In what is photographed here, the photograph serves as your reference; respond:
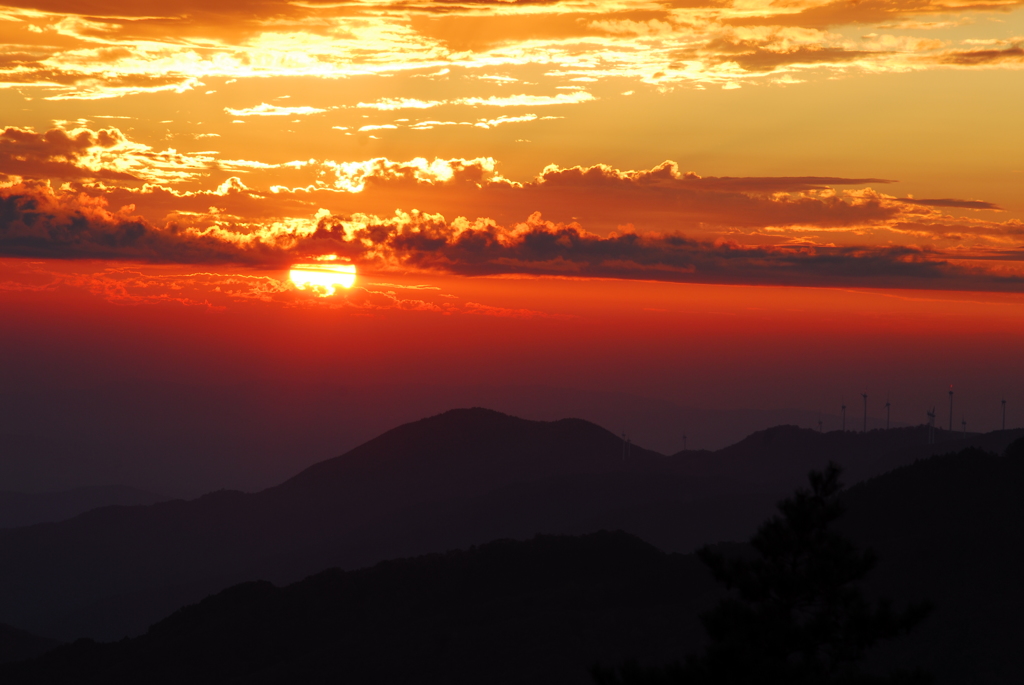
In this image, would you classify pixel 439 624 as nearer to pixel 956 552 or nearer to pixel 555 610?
pixel 555 610

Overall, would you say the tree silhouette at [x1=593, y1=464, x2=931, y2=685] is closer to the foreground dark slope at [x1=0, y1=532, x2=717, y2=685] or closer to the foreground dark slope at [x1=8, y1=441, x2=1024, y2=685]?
the foreground dark slope at [x1=8, y1=441, x2=1024, y2=685]

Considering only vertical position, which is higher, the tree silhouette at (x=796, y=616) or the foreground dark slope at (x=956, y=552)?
the tree silhouette at (x=796, y=616)

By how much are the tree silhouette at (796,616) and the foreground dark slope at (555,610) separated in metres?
76.8

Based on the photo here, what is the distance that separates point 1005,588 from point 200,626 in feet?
424

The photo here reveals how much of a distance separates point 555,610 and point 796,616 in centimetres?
11448

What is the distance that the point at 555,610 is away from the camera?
150m

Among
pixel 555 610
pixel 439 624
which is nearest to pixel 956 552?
pixel 555 610

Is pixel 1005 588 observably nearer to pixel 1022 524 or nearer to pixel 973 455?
pixel 1022 524

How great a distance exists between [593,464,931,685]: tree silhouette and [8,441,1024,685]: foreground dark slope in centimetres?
7682

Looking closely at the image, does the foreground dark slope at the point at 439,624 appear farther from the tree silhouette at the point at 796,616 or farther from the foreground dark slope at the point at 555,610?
the tree silhouette at the point at 796,616

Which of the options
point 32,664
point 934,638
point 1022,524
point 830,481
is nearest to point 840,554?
point 830,481

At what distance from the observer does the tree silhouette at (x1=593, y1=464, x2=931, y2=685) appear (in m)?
38.3

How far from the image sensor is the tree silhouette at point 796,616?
38.3 meters

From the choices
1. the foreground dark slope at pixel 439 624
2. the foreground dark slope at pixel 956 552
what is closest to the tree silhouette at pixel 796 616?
the foreground dark slope at pixel 956 552
